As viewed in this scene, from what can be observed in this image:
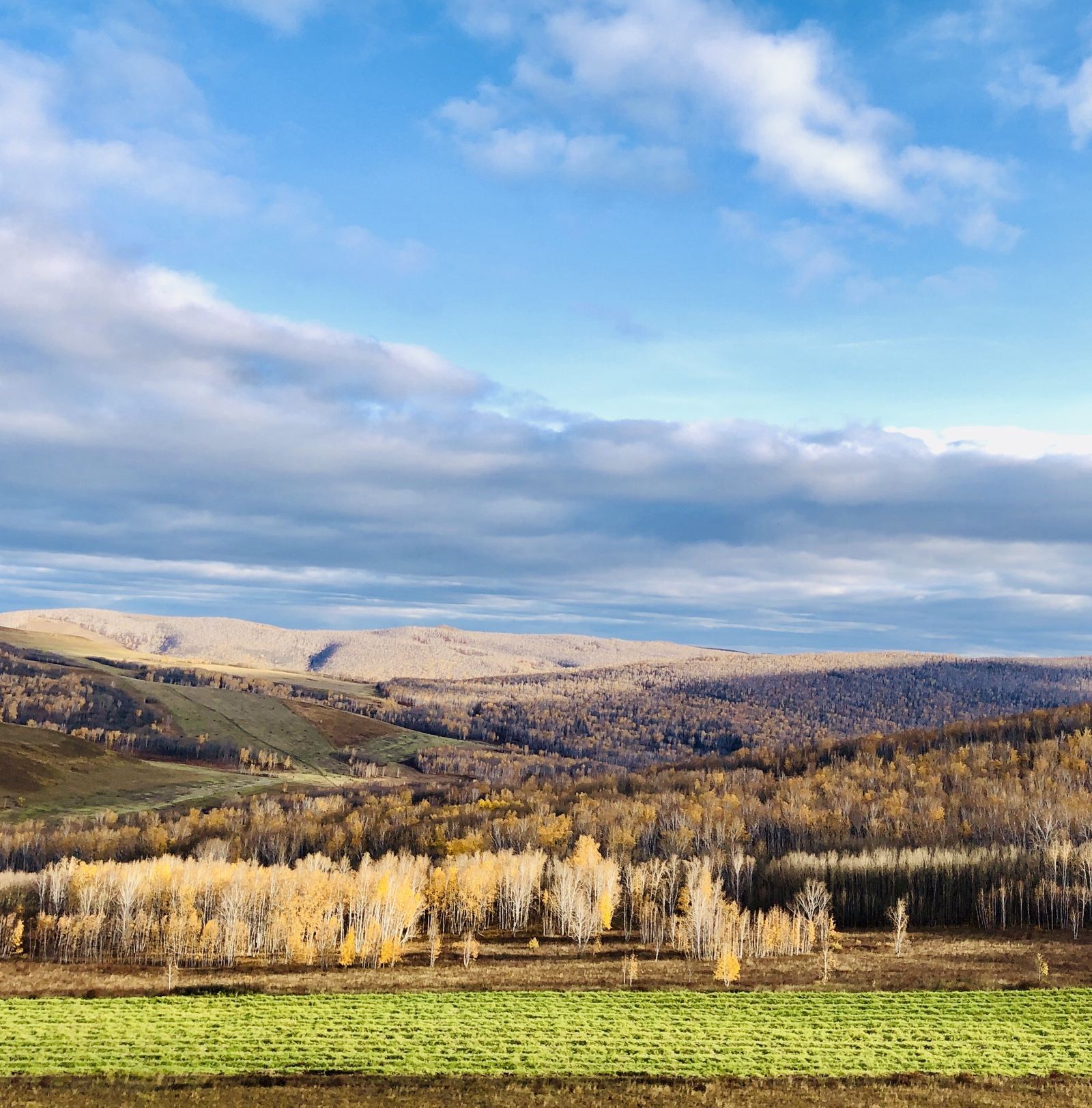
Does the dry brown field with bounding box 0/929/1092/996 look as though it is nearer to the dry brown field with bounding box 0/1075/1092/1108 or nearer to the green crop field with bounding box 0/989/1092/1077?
the green crop field with bounding box 0/989/1092/1077

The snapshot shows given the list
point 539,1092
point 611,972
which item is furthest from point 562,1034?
point 611,972

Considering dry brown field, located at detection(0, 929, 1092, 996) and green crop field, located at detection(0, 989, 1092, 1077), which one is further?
dry brown field, located at detection(0, 929, 1092, 996)

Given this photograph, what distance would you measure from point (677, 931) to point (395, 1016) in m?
63.8

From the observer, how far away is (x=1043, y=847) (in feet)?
548

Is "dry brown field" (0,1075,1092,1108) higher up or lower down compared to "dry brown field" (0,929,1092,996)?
higher up

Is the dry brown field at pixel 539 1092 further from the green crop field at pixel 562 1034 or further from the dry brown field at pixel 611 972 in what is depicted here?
the dry brown field at pixel 611 972

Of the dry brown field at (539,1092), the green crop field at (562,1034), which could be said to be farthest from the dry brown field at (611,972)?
the dry brown field at (539,1092)

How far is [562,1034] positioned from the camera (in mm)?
81062

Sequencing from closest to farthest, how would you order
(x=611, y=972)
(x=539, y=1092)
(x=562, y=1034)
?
(x=539, y=1092), (x=562, y=1034), (x=611, y=972)

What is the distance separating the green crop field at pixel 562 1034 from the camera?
7138 centimetres

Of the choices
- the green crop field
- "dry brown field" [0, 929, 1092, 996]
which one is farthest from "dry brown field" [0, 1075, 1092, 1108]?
"dry brown field" [0, 929, 1092, 996]

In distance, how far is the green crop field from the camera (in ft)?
234

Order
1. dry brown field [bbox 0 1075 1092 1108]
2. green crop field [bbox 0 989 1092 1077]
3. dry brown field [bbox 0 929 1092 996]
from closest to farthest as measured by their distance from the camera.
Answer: dry brown field [bbox 0 1075 1092 1108] < green crop field [bbox 0 989 1092 1077] < dry brown field [bbox 0 929 1092 996]

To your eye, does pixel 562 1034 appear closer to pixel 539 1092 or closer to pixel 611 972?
pixel 539 1092
